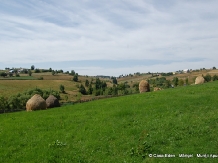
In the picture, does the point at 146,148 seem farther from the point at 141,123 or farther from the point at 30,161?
the point at 30,161

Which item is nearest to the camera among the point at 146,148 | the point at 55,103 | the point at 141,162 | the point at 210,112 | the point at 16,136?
the point at 141,162

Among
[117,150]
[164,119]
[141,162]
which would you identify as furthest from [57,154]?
[164,119]

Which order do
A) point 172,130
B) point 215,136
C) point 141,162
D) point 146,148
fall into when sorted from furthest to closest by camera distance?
point 172,130 → point 215,136 → point 146,148 → point 141,162

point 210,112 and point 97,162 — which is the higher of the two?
point 210,112

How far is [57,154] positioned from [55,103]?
24974 millimetres

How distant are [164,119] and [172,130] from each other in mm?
2076

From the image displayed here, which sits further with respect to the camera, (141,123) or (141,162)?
(141,123)

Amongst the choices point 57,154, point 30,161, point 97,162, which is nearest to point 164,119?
point 97,162

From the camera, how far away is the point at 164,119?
15102 millimetres

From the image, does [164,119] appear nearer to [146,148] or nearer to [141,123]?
[141,123]

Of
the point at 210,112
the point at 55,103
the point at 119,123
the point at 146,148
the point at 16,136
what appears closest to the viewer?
the point at 146,148

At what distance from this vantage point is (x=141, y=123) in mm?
14727

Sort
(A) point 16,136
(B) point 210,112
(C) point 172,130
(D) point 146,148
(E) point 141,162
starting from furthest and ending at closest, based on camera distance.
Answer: (B) point 210,112
(A) point 16,136
(C) point 172,130
(D) point 146,148
(E) point 141,162

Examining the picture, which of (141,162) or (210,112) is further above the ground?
(210,112)
